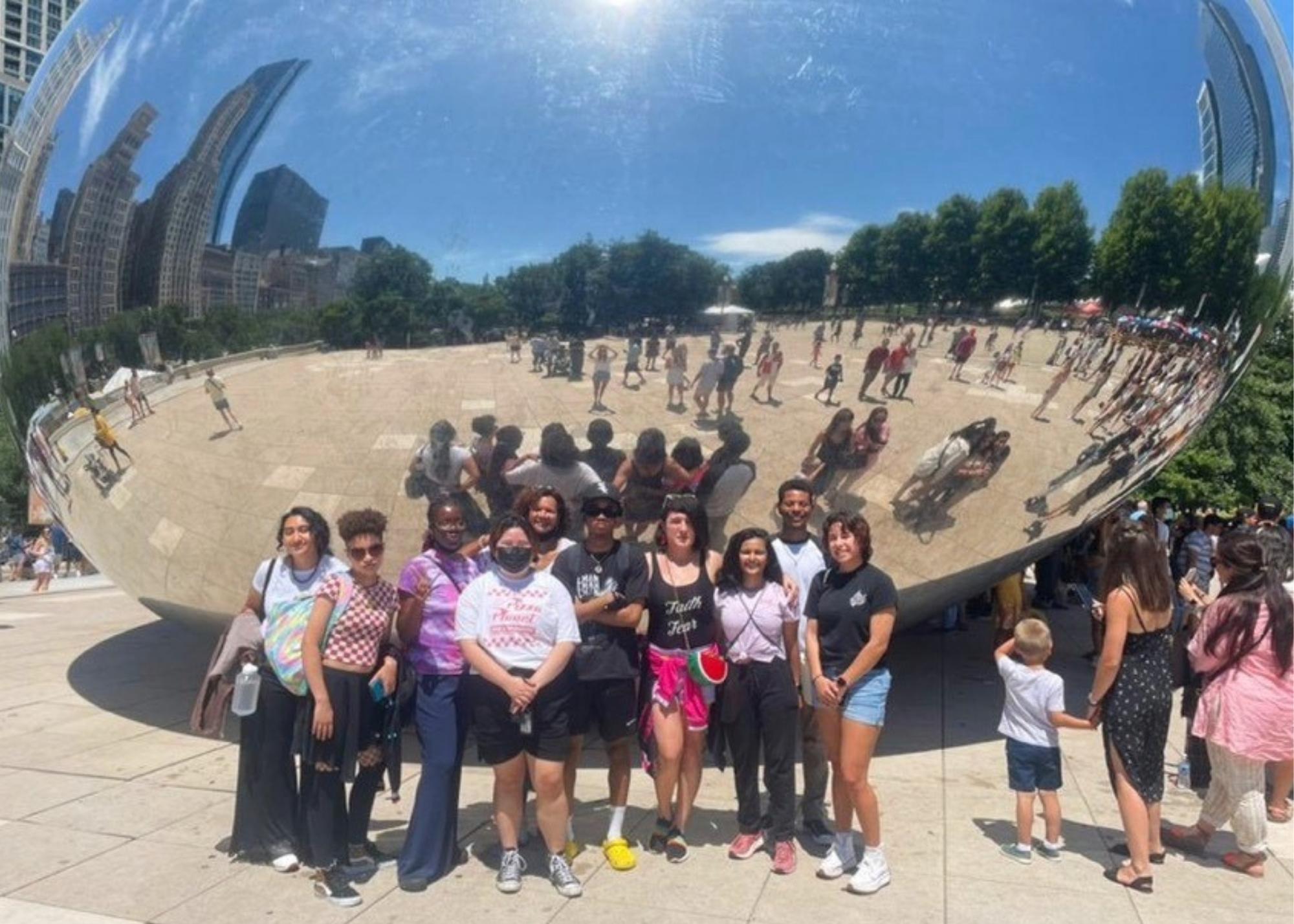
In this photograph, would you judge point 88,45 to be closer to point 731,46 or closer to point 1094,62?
point 731,46

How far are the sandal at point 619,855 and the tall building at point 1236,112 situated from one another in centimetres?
418

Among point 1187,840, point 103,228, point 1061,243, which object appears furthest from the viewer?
point 103,228

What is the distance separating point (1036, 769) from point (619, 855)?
5.64ft

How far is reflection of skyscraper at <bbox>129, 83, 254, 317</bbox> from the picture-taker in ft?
15.4

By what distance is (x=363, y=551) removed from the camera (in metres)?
4.25

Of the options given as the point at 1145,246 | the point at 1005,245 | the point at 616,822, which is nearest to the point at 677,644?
the point at 616,822

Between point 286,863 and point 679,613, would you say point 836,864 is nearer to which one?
point 679,613

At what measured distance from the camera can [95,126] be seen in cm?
532

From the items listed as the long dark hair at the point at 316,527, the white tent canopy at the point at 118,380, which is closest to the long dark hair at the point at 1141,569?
the long dark hair at the point at 316,527

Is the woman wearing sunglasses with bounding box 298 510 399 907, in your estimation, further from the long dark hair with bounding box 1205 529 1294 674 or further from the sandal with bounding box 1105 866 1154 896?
the long dark hair with bounding box 1205 529 1294 674

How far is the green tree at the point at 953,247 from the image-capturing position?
4.67 meters

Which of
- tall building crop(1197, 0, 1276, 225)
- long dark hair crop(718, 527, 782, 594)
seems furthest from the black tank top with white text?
tall building crop(1197, 0, 1276, 225)

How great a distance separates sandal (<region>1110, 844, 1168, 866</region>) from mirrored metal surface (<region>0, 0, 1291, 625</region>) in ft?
4.59

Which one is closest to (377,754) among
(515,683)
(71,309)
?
(515,683)
